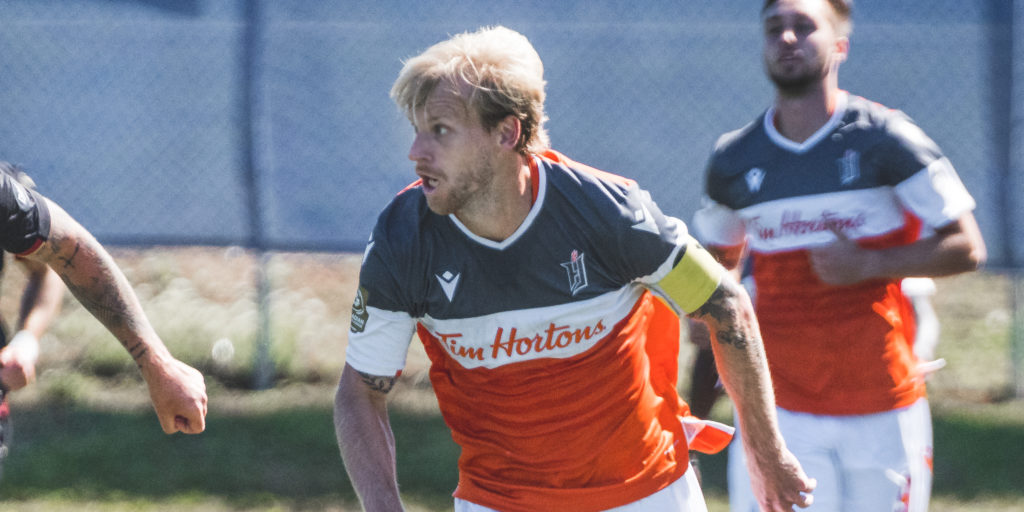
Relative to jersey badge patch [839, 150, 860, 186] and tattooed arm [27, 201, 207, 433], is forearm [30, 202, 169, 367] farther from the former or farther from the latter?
jersey badge patch [839, 150, 860, 186]

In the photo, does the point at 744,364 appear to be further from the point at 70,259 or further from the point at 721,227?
Result: the point at 70,259

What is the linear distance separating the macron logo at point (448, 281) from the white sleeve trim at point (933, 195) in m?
1.57

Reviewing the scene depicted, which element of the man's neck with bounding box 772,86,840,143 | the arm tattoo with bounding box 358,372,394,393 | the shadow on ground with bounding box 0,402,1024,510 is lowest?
the shadow on ground with bounding box 0,402,1024,510

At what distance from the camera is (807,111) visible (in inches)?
149

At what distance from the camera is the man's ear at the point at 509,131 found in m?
2.80

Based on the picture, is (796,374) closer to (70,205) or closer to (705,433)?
(705,433)

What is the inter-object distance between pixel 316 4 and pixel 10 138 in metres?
2.21

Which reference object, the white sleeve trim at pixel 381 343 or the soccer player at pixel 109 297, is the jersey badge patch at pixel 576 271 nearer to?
the white sleeve trim at pixel 381 343

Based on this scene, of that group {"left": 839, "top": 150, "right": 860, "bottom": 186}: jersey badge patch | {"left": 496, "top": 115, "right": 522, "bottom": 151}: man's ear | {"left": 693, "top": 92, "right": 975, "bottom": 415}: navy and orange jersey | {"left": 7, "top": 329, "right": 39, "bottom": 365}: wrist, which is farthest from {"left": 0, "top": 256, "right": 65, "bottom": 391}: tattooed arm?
{"left": 839, "top": 150, "right": 860, "bottom": 186}: jersey badge patch

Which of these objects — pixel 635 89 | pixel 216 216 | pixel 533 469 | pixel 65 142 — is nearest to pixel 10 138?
pixel 65 142

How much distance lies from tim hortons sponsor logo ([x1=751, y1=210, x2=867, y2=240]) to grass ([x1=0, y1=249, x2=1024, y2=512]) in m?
2.39

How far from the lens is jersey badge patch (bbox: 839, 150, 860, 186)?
3641 mm

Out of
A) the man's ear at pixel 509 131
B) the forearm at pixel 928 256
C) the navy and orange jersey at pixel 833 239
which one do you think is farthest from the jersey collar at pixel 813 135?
the man's ear at pixel 509 131

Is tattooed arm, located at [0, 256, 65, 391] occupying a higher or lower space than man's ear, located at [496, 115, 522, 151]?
lower
